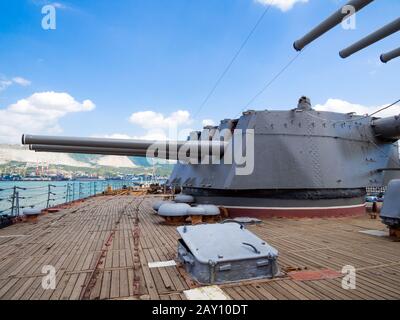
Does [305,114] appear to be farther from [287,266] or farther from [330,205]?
[287,266]

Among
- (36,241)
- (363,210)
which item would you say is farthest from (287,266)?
(363,210)

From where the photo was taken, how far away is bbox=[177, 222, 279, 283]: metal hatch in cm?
300

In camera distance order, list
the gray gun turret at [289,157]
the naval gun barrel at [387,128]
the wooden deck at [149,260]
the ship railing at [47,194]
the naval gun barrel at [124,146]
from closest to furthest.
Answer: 1. the wooden deck at [149,260]
2. the naval gun barrel at [124,146]
3. the ship railing at [47,194]
4. the gray gun turret at [289,157]
5. the naval gun barrel at [387,128]

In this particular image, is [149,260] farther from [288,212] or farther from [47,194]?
[47,194]

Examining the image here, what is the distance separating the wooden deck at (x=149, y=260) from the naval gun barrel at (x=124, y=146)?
2.00m

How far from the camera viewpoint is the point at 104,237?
216 inches

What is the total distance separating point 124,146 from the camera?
25.4 feet

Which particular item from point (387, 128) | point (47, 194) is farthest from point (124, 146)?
point (47, 194)

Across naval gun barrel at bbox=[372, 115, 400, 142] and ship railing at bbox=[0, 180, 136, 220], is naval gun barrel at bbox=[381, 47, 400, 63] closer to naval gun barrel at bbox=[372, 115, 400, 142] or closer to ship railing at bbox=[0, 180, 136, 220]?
naval gun barrel at bbox=[372, 115, 400, 142]

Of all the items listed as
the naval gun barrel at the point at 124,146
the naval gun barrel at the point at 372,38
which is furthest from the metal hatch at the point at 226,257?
the naval gun barrel at the point at 124,146

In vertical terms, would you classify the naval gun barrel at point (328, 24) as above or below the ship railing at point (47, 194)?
above

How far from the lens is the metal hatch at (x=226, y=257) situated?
300 cm

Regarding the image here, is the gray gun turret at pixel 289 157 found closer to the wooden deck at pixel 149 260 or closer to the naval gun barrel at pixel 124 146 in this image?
the naval gun barrel at pixel 124 146
